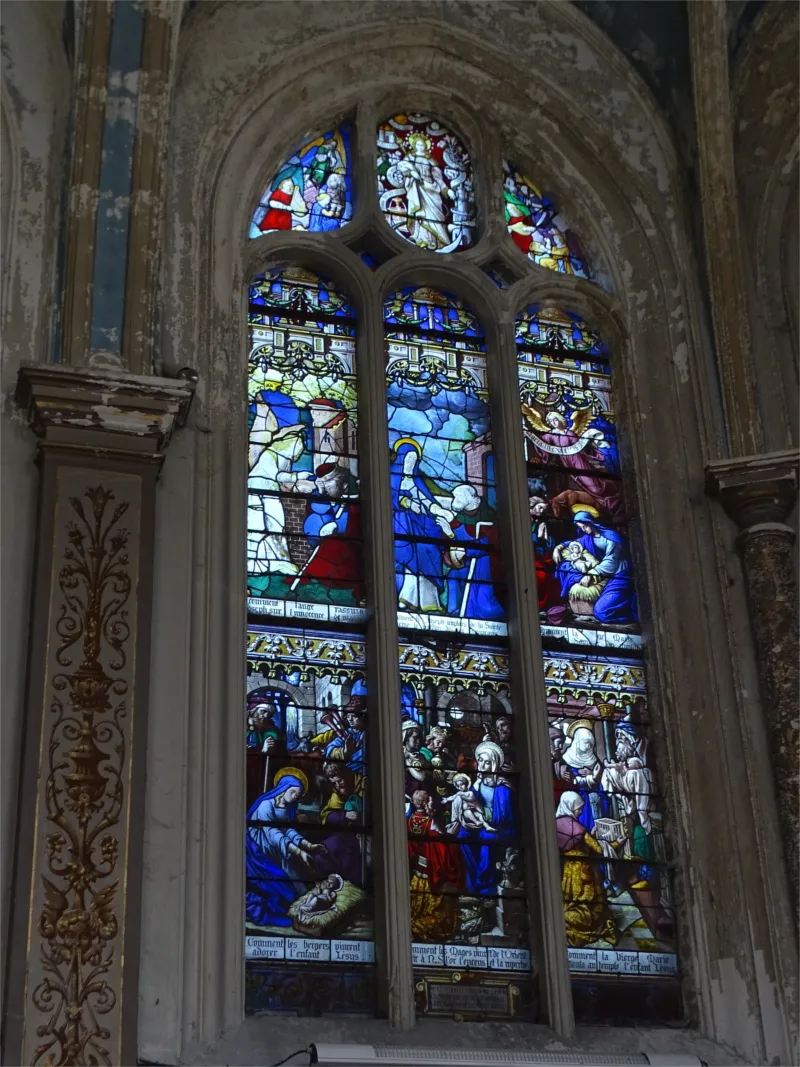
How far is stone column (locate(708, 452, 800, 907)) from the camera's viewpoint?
6.67 meters

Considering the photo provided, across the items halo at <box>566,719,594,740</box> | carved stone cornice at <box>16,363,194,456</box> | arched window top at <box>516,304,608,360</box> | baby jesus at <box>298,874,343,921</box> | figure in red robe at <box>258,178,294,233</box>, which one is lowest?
baby jesus at <box>298,874,343,921</box>

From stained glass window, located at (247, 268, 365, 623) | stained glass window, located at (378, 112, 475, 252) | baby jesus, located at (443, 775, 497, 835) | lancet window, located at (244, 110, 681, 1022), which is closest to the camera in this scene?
lancet window, located at (244, 110, 681, 1022)

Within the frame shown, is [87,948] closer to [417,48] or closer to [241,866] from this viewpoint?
[241,866]

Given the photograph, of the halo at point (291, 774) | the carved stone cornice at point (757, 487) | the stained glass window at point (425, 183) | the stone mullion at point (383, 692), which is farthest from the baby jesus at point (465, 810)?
the stained glass window at point (425, 183)

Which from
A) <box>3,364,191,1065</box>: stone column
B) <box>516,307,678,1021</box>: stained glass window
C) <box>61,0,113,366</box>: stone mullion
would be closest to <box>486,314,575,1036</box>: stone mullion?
<box>516,307,678,1021</box>: stained glass window

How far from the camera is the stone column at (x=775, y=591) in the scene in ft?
21.9

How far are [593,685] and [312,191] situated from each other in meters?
2.66

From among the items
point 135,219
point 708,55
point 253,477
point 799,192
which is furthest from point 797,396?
point 135,219

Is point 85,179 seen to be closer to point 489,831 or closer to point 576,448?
point 576,448

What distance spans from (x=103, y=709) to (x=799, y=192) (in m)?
4.18

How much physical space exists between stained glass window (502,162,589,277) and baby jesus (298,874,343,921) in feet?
Answer: 10.4

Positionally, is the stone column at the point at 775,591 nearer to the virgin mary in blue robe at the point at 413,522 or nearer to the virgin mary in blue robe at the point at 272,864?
the virgin mary in blue robe at the point at 413,522

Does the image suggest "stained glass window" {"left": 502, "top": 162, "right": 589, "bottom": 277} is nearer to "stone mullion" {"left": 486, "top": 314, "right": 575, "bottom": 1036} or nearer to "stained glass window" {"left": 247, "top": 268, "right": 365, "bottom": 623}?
"stone mullion" {"left": 486, "top": 314, "right": 575, "bottom": 1036}

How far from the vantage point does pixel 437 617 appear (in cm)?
697
